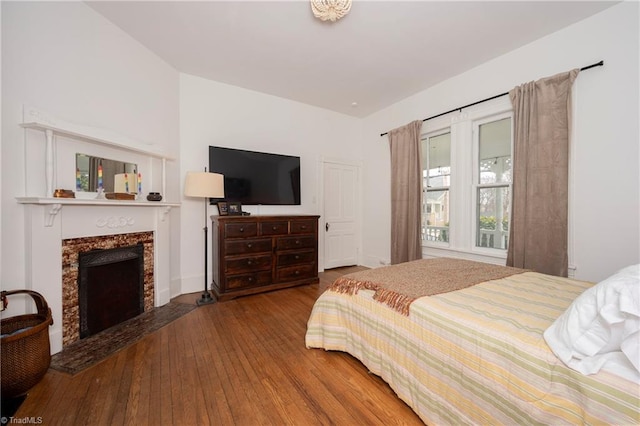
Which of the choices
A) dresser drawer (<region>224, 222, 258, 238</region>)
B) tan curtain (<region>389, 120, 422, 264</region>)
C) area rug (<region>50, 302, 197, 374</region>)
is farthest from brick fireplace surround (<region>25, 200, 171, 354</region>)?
tan curtain (<region>389, 120, 422, 264</region>)

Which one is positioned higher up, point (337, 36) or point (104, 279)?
point (337, 36)

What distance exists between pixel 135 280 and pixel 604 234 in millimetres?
4523

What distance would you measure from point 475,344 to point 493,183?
256 centimetres

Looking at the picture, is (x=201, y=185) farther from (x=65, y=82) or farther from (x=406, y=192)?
(x=406, y=192)

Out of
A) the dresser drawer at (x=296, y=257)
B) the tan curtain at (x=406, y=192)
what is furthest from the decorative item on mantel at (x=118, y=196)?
the tan curtain at (x=406, y=192)

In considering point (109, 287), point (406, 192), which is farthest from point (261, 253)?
point (406, 192)

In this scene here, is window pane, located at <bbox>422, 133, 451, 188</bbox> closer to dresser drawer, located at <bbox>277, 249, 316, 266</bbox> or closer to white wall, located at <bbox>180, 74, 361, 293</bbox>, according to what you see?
white wall, located at <bbox>180, 74, 361, 293</bbox>

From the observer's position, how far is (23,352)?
1501 millimetres

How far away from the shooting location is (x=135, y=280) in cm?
263

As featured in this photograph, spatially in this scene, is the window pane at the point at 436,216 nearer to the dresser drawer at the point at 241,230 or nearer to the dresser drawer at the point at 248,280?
the dresser drawer at the point at 248,280

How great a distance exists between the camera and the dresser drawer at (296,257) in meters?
3.47

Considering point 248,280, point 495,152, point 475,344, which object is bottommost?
point 248,280

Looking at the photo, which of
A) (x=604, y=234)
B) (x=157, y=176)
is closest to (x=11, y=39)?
(x=157, y=176)

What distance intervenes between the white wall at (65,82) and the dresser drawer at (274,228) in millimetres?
1541
